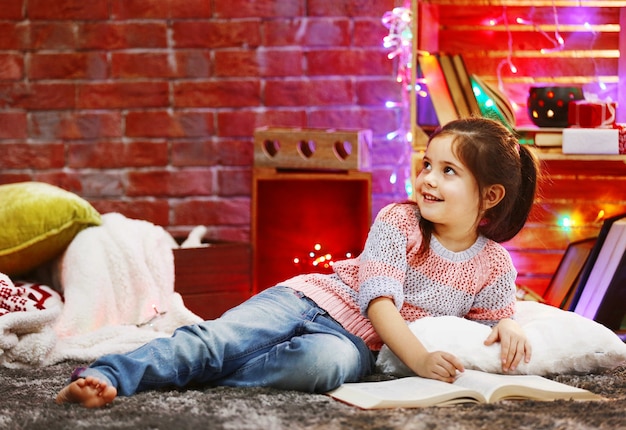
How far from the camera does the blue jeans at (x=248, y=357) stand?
1351mm

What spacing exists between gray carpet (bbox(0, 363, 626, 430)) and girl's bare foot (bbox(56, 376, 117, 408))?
13 mm

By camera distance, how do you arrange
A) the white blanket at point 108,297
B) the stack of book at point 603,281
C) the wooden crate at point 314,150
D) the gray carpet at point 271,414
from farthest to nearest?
the wooden crate at point 314,150 < the stack of book at point 603,281 < the white blanket at point 108,297 < the gray carpet at point 271,414

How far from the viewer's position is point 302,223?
258cm

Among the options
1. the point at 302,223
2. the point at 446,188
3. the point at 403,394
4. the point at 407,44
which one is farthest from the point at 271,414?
the point at 407,44

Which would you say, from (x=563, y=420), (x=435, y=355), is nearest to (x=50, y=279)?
(x=435, y=355)

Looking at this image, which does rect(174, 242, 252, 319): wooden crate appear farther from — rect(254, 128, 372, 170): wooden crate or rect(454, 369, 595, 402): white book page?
rect(454, 369, 595, 402): white book page

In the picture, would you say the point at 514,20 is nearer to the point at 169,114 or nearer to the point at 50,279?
the point at 169,114

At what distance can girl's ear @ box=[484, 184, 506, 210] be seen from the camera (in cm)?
160

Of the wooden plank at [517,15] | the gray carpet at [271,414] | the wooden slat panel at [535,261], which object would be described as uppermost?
the wooden plank at [517,15]

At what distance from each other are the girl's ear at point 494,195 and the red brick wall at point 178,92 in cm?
104

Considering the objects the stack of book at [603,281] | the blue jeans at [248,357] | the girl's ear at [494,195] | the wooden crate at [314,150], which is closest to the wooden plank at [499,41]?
the wooden crate at [314,150]

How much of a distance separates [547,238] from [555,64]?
0.51 m

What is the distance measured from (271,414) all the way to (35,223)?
97 cm

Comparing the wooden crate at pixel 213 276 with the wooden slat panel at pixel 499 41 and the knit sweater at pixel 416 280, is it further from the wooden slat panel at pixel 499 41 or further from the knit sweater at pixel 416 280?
the wooden slat panel at pixel 499 41
